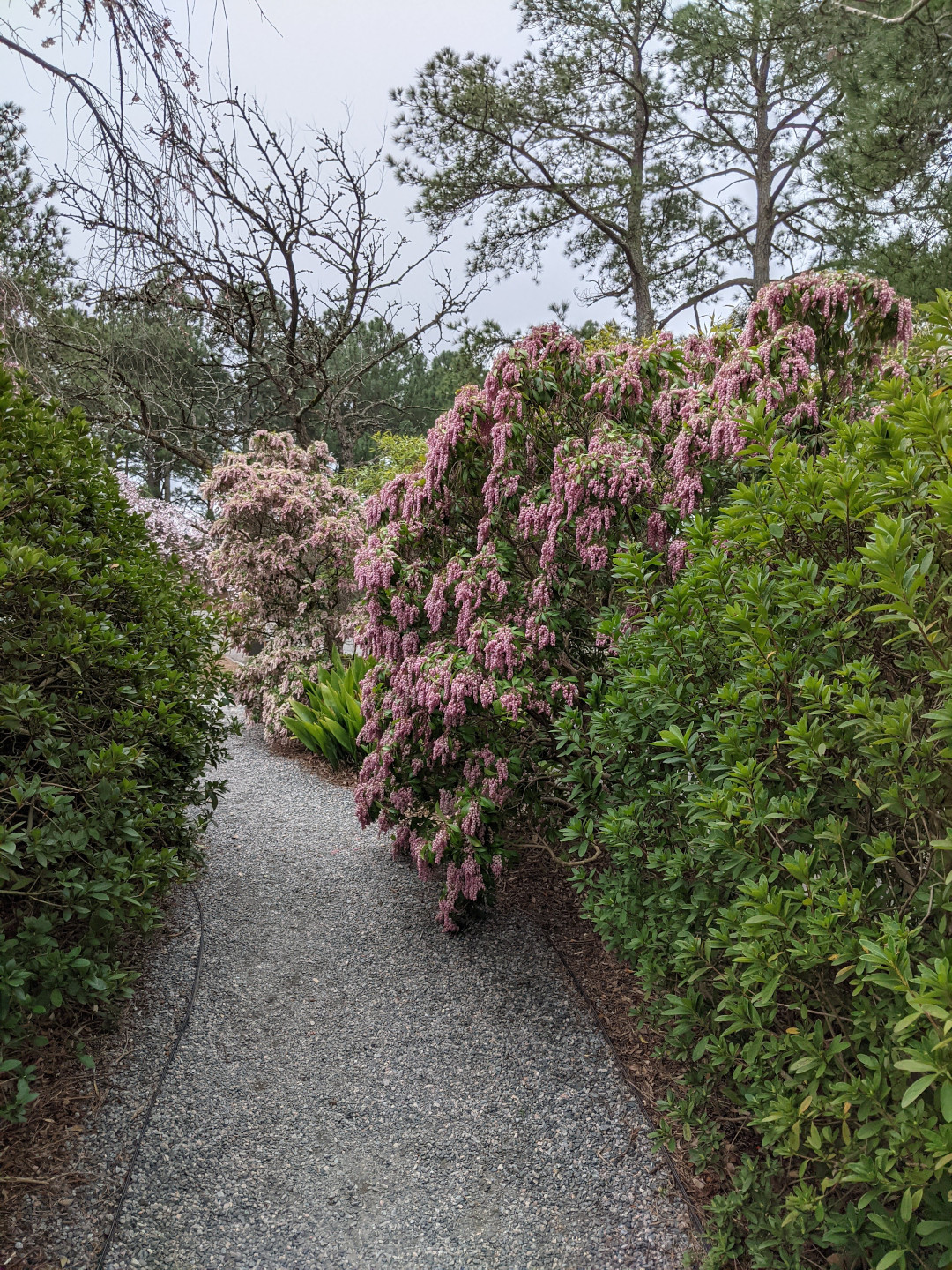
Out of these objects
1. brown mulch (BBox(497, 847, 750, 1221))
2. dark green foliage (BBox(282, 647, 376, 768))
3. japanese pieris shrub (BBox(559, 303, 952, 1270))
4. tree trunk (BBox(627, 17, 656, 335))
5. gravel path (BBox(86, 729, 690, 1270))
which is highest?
tree trunk (BBox(627, 17, 656, 335))

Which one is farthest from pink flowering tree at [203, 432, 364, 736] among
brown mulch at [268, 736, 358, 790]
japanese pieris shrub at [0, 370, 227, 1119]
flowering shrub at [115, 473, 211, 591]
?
flowering shrub at [115, 473, 211, 591]

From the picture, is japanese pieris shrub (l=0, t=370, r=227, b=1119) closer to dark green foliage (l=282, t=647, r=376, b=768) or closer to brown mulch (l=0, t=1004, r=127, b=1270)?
brown mulch (l=0, t=1004, r=127, b=1270)

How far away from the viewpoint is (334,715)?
6.62m

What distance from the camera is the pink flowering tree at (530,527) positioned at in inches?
136

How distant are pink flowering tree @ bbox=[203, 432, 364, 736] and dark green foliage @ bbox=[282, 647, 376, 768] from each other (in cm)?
56

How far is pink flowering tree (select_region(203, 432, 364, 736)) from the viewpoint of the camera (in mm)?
7762

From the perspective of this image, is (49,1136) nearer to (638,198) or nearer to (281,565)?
(281,565)

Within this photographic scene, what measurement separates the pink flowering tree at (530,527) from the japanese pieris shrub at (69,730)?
42.5 inches

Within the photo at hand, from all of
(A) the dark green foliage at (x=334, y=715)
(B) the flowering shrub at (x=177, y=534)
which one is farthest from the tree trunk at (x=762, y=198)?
(A) the dark green foliage at (x=334, y=715)

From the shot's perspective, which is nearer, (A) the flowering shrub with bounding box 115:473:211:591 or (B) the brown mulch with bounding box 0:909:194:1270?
(B) the brown mulch with bounding box 0:909:194:1270

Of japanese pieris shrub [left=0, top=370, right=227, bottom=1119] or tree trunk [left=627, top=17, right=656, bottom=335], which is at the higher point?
tree trunk [left=627, top=17, right=656, bottom=335]

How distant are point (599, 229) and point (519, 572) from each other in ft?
42.5

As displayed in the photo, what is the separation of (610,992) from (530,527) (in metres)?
2.09

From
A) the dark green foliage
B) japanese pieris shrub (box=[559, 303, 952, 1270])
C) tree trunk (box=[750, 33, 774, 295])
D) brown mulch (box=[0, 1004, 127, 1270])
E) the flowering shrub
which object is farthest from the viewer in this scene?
tree trunk (box=[750, 33, 774, 295])
